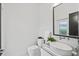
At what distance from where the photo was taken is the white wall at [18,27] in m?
3.13

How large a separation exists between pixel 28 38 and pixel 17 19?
63cm

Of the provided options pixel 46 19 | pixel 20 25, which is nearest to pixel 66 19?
pixel 46 19

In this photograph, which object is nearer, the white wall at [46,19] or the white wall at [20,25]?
the white wall at [46,19]

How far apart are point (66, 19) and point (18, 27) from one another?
1.54 meters

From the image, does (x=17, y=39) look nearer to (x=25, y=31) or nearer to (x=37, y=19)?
(x=25, y=31)

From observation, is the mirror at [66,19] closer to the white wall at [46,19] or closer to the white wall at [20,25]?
the white wall at [46,19]

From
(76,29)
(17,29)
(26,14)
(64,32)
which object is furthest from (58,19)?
(17,29)

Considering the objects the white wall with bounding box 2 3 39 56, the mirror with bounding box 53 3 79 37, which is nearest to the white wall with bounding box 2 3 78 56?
the white wall with bounding box 2 3 39 56

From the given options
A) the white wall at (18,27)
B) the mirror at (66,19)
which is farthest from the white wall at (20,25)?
the mirror at (66,19)

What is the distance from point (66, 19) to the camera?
86.2 inches

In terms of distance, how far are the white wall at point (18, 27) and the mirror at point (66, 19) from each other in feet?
2.56

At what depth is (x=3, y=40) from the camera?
10.2 ft

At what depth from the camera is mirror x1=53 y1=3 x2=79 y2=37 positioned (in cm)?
190

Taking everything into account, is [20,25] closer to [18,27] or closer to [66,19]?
[18,27]
